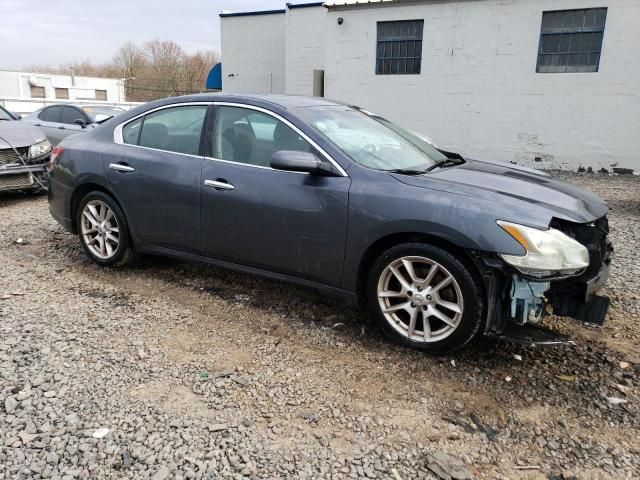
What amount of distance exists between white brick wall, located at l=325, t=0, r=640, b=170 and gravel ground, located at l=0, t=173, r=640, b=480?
32.3 ft

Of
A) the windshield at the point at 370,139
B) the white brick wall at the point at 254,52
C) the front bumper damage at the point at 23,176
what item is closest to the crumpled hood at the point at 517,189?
the windshield at the point at 370,139

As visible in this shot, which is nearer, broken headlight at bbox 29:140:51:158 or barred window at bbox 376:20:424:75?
broken headlight at bbox 29:140:51:158

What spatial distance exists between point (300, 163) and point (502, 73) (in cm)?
1166

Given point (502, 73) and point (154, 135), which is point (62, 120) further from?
point (502, 73)

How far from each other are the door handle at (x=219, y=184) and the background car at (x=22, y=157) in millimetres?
5045

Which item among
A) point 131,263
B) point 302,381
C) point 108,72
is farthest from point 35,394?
point 108,72

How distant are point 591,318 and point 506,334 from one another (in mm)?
541

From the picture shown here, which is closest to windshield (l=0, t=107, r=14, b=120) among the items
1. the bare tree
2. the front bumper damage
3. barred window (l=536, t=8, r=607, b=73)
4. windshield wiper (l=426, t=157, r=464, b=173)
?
the front bumper damage

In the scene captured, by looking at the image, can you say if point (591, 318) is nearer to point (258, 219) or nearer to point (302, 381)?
point (302, 381)

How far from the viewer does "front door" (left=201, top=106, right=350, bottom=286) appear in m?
3.45

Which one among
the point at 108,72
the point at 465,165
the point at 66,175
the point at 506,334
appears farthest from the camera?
the point at 108,72

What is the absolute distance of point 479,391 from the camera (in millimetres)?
2949

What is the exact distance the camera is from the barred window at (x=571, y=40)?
1219cm

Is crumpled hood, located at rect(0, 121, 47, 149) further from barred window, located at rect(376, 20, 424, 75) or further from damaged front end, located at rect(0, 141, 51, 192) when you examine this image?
barred window, located at rect(376, 20, 424, 75)
